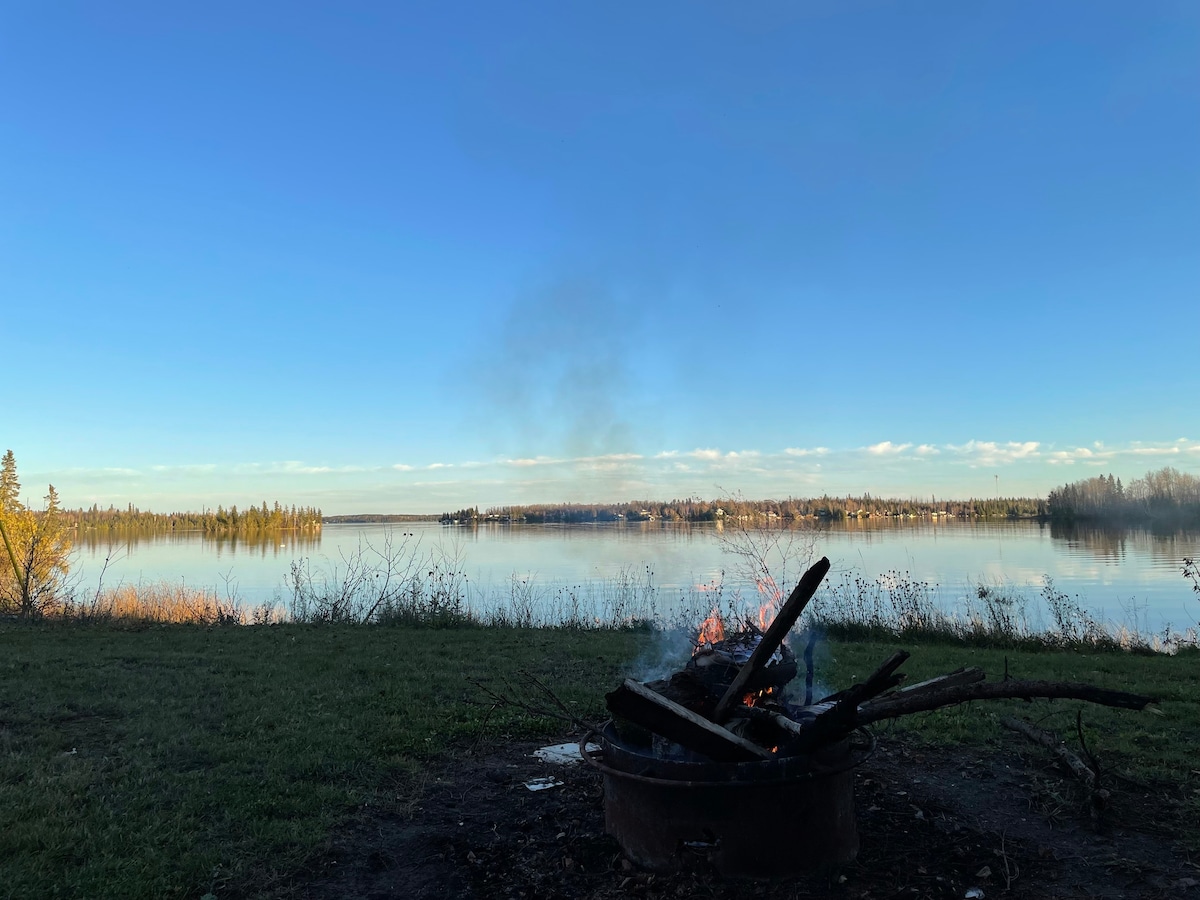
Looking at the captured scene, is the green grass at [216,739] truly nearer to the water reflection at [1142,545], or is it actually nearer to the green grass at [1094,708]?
the green grass at [1094,708]

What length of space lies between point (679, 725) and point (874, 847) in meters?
1.15

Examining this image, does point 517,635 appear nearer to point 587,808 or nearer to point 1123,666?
point 587,808

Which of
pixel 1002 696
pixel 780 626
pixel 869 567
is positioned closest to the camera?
pixel 1002 696

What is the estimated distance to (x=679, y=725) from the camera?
298 centimetres

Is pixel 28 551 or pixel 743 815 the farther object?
pixel 28 551

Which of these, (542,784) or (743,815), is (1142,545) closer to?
(542,784)

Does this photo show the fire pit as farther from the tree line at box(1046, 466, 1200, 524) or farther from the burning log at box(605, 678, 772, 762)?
the tree line at box(1046, 466, 1200, 524)

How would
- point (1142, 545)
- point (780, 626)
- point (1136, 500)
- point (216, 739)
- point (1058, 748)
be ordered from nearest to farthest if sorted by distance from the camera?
point (780, 626)
point (1058, 748)
point (216, 739)
point (1142, 545)
point (1136, 500)

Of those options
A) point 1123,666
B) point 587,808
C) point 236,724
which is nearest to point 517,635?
point 236,724

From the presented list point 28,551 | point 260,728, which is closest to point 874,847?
point 260,728

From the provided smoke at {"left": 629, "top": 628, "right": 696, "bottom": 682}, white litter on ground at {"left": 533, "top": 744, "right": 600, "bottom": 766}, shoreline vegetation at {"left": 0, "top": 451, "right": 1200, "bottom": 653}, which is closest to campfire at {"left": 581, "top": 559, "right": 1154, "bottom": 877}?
smoke at {"left": 629, "top": 628, "right": 696, "bottom": 682}

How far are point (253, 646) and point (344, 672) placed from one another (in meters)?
2.12

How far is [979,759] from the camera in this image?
4527 mm

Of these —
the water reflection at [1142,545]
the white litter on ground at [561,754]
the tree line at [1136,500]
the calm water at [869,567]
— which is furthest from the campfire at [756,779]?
the tree line at [1136,500]
